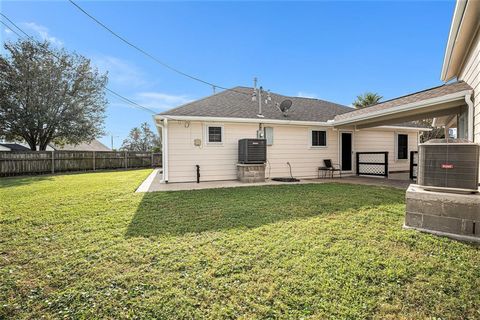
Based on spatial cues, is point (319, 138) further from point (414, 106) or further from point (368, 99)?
point (368, 99)

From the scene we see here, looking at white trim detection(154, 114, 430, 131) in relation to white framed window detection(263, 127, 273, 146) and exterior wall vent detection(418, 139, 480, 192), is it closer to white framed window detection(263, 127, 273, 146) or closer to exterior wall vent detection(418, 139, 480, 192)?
white framed window detection(263, 127, 273, 146)

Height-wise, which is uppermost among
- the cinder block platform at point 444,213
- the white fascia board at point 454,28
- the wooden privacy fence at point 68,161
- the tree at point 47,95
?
the tree at point 47,95

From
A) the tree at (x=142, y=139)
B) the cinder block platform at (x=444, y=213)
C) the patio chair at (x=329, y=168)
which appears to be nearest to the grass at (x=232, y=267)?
the cinder block platform at (x=444, y=213)

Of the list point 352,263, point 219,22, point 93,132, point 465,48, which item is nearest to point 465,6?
point 465,48

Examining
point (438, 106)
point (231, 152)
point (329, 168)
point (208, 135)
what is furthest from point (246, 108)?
point (438, 106)

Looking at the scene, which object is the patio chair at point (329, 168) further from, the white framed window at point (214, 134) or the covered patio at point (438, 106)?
the white framed window at point (214, 134)

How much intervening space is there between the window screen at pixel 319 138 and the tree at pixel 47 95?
671 inches

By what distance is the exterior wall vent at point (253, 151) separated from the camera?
27.4 feet

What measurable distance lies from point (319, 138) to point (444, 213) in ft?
24.4

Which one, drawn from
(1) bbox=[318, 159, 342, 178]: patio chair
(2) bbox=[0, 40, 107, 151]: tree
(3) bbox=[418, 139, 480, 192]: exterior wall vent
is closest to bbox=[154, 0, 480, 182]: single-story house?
(1) bbox=[318, 159, 342, 178]: patio chair

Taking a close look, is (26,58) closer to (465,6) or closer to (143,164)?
(143,164)

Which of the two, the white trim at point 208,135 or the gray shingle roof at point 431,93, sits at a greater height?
the gray shingle roof at point 431,93

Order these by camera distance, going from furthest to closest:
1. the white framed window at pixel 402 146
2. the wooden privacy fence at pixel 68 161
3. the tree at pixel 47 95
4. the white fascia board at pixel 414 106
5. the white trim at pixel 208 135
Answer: the tree at pixel 47 95 → the wooden privacy fence at pixel 68 161 → the white framed window at pixel 402 146 → the white trim at pixel 208 135 → the white fascia board at pixel 414 106

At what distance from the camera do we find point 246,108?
993 centimetres
